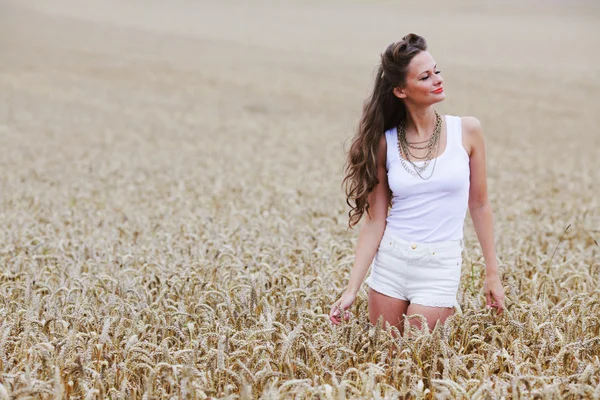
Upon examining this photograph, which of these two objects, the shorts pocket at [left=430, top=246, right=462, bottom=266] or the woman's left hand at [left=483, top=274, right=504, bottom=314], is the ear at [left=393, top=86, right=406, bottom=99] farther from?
the woman's left hand at [left=483, top=274, right=504, bottom=314]

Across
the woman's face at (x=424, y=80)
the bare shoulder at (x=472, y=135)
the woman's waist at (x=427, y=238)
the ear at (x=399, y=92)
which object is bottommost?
the woman's waist at (x=427, y=238)

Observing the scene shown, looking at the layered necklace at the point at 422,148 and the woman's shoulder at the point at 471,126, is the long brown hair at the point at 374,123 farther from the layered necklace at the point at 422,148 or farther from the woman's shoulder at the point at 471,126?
the woman's shoulder at the point at 471,126

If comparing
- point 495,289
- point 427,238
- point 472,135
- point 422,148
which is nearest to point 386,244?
point 427,238

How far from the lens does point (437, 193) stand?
13.6ft

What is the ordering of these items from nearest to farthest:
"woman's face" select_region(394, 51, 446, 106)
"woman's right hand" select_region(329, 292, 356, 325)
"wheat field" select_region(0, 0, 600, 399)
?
"wheat field" select_region(0, 0, 600, 399)
"woman's face" select_region(394, 51, 446, 106)
"woman's right hand" select_region(329, 292, 356, 325)

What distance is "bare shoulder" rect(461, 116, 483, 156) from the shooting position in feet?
13.7

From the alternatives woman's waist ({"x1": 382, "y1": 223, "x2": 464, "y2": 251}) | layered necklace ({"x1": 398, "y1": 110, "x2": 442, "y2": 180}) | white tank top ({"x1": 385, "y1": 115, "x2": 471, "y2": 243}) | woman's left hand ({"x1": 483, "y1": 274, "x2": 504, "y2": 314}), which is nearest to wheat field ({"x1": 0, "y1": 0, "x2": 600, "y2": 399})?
woman's left hand ({"x1": 483, "y1": 274, "x2": 504, "y2": 314})

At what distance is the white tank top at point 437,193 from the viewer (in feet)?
13.5

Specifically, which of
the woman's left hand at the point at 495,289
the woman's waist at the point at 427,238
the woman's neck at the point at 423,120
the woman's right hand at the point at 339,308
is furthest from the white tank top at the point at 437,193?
the woman's right hand at the point at 339,308

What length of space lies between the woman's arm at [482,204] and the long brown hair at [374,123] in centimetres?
A: 45

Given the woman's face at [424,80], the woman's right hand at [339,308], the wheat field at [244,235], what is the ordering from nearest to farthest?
the wheat field at [244,235], the woman's face at [424,80], the woman's right hand at [339,308]

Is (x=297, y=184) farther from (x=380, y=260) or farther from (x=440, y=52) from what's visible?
(x=440, y=52)

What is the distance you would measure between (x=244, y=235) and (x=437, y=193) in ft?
10.7

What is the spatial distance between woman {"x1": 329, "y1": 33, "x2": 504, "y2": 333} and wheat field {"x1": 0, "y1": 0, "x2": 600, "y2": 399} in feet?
0.86
